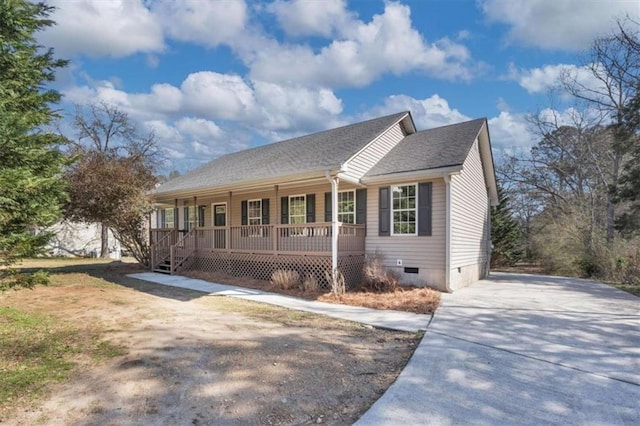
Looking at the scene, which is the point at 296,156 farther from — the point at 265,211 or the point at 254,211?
the point at 254,211

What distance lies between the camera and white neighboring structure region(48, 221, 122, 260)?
86.1ft

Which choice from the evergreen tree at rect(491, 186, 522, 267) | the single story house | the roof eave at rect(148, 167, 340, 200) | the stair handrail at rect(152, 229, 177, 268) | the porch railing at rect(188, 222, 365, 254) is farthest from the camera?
the evergreen tree at rect(491, 186, 522, 267)

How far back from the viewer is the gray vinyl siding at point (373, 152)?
1123 cm

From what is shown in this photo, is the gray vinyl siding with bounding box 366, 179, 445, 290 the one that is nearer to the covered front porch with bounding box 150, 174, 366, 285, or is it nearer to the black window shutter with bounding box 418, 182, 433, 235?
the black window shutter with bounding box 418, 182, 433, 235

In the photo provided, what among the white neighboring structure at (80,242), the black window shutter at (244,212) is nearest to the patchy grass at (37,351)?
the black window shutter at (244,212)

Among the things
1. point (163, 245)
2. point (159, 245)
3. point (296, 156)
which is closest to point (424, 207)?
point (296, 156)

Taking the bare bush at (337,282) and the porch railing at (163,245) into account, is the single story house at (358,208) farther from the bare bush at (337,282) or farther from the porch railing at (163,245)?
the bare bush at (337,282)

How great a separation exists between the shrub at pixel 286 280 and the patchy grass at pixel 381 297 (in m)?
0.10

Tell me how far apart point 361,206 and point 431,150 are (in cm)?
295

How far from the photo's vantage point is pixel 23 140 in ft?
22.4

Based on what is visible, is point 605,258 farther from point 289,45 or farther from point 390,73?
point 289,45

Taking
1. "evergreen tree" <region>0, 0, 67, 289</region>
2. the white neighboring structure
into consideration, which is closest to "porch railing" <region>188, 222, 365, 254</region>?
"evergreen tree" <region>0, 0, 67, 289</region>

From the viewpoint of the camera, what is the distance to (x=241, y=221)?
50.4 ft

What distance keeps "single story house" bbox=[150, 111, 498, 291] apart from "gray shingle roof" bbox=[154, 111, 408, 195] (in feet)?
0.27
